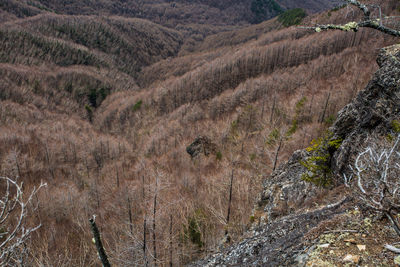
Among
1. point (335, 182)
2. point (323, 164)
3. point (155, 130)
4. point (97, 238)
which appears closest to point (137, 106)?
point (155, 130)

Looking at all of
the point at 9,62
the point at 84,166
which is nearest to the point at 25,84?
the point at 9,62

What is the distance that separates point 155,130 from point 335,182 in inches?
2880

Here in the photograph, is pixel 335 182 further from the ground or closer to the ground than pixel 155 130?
further from the ground

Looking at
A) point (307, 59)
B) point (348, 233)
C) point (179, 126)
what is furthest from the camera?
point (307, 59)

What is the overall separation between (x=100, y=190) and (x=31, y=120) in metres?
70.0

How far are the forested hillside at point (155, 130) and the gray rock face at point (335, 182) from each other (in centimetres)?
314

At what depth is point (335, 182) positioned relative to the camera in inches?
344

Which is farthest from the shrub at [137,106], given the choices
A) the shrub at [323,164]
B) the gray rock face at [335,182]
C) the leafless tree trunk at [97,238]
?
Result: the leafless tree trunk at [97,238]

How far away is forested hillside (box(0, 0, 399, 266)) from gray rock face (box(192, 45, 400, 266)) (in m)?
3.14

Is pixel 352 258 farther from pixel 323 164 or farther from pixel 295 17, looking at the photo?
pixel 295 17

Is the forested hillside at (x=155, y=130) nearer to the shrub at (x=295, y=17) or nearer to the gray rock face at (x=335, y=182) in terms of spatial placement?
the gray rock face at (x=335, y=182)

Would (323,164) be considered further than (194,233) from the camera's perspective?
No

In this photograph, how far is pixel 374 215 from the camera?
4.55m

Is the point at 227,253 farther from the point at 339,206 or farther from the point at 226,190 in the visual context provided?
the point at 226,190
